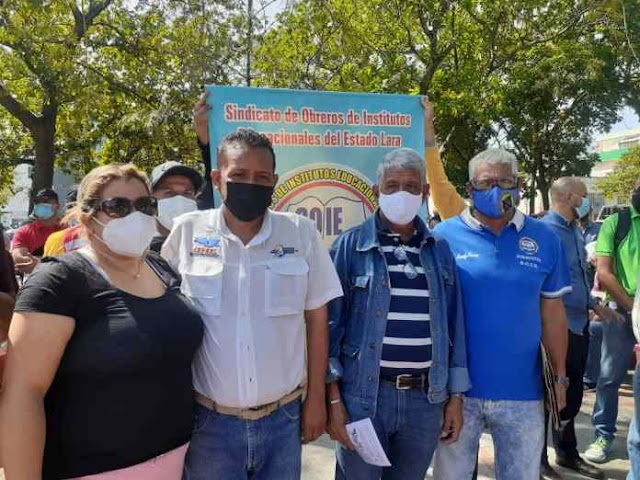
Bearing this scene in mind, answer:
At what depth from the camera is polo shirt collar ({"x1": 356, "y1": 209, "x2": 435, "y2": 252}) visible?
2.31 m

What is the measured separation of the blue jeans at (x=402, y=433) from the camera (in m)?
2.25

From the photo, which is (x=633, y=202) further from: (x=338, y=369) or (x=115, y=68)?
(x=115, y=68)

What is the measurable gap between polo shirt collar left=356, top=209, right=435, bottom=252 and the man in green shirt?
83.3 inches

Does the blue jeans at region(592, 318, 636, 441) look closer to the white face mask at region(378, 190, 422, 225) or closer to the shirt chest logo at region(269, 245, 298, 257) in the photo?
the white face mask at region(378, 190, 422, 225)

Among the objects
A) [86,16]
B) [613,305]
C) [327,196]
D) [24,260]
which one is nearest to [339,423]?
[327,196]

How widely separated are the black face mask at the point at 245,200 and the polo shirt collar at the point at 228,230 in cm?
5

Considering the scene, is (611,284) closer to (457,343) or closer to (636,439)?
(636,439)

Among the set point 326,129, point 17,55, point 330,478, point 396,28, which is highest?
point 396,28

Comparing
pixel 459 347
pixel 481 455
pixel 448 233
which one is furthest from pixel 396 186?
pixel 481 455

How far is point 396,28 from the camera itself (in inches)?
439

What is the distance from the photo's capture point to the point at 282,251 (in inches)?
82.2

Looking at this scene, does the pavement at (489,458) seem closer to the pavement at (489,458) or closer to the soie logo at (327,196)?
the pavement at (489,458)

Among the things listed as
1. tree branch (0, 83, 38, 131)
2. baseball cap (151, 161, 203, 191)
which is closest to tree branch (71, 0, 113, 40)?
tree branch (0, 83, 38, 131)

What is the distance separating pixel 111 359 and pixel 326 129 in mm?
1972
